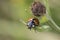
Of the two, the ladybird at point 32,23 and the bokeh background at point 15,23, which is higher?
the bokeh background at point 15,23

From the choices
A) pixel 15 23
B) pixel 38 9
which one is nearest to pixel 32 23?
pixel 38 9

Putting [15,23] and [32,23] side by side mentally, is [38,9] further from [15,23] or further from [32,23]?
[15,23]

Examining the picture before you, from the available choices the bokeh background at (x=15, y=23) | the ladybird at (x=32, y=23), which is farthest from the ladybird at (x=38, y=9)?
the bokeh background at (x=15, y=23)

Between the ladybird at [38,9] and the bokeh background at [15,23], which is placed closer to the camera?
the ladybird at [38,9]

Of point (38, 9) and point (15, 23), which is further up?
point (15, 23)

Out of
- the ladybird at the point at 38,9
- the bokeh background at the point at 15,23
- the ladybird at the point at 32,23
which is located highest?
the bokeh background at the point at 15,23

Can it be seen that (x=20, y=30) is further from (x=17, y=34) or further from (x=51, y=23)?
(x=51, y=23)

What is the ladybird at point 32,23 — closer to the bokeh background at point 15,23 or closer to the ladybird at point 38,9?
the ladybird at point 38,9

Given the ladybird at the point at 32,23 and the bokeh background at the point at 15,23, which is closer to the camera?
the ladybird at the point at 32,23

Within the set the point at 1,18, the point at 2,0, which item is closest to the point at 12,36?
the point at 1,18
